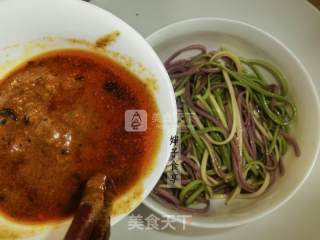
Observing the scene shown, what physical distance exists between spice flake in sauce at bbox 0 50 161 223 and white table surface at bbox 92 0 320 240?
476mm

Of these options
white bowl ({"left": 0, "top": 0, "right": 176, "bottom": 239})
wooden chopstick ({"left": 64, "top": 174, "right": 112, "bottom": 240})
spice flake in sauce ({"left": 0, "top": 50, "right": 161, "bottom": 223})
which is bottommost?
wooden chopstick ({"left": 64, "top": 174, "right": 112, "bottom": 240})

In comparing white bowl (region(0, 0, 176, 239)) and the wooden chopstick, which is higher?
white bowl (region(0, 0, 176, 239))

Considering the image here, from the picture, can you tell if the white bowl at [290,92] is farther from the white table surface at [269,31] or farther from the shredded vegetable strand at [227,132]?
the white table surface at [269,31]

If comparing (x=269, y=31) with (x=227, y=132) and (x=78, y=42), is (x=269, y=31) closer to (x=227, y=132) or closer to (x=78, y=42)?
(x=227, y=132)

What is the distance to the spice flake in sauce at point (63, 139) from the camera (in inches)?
47.9

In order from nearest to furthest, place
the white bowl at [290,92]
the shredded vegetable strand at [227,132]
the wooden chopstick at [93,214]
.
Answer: the wooden chopstick at [93,214] < the white bowl at [290,92] < the shredded vegetable strand at [227,132]

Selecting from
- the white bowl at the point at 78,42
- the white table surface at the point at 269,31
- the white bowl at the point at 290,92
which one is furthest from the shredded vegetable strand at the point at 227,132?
the white bowl at the point at 78,42

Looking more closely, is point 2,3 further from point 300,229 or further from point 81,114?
point 300,229

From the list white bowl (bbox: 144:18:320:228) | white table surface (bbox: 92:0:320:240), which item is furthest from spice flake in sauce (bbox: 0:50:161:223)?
white table surface (bbox: 92:0:320:240)

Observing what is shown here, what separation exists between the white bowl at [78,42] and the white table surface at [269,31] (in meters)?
0.48

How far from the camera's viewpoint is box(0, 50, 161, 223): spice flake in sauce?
122cm

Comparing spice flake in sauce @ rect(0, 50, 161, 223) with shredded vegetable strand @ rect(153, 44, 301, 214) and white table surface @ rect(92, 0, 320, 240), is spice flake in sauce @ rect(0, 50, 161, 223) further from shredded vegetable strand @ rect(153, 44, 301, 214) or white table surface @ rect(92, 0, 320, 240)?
white table surface @ rect(92, 0, 320, 240)

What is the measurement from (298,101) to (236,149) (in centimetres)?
33

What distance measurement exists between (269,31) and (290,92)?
350 mm
